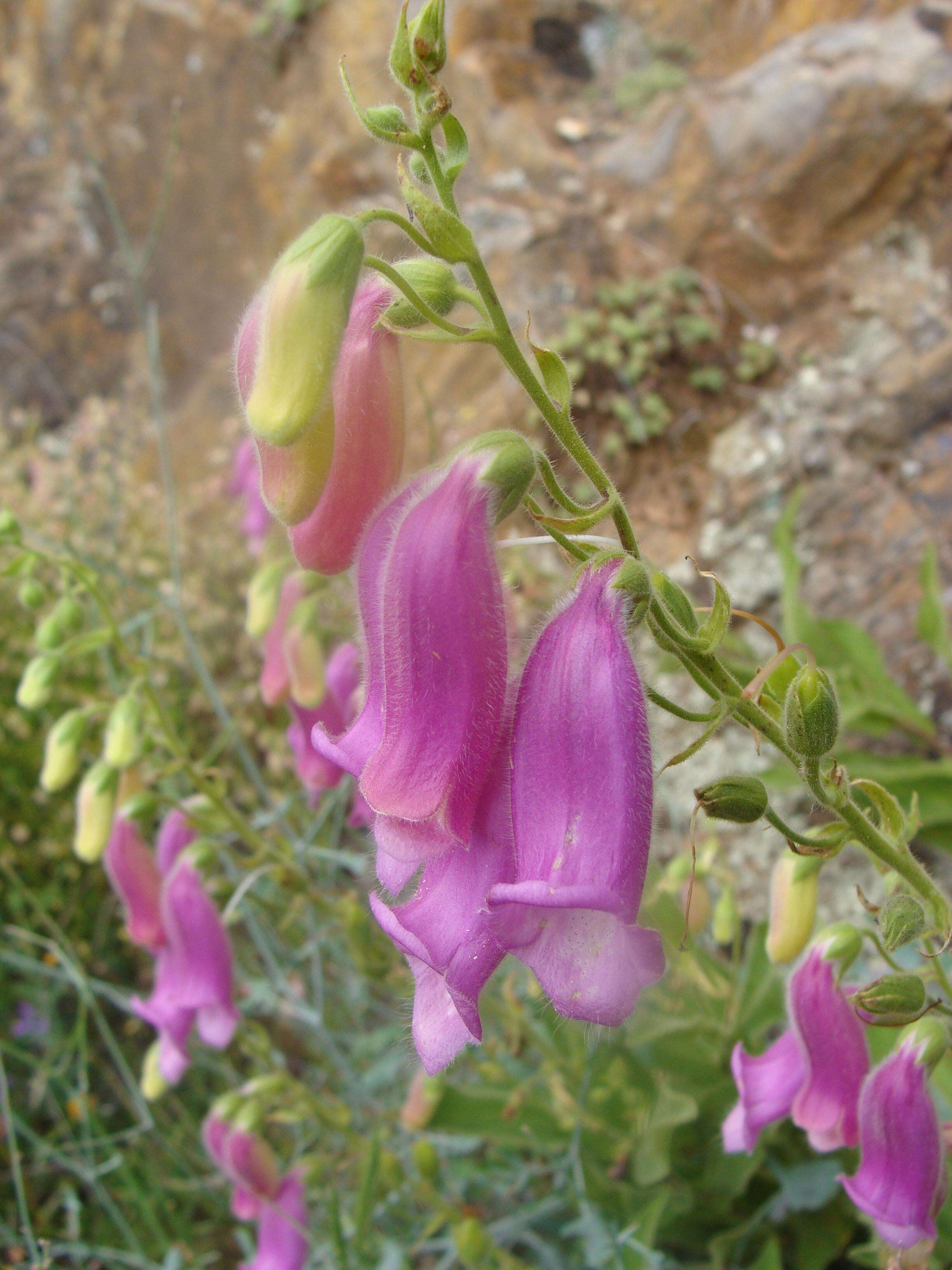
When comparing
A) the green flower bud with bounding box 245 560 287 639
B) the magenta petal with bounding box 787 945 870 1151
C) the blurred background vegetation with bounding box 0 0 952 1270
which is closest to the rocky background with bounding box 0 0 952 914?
the blurred background vegetation with bounding box 0 0 952 1270

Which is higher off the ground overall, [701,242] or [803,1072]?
[701,242]

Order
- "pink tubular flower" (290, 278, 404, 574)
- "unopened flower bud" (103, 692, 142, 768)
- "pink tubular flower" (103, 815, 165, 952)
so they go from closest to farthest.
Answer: "pink tubular flower" (290, 278, 404, 574), "unopened flower bud" (103, 692, 142, 768), "pink tubular flower" (103, 815, 165, 952)

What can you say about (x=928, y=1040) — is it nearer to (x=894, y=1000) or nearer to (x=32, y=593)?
(x=894, y=1000)

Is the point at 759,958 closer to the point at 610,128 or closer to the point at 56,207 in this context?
the point at 610,128

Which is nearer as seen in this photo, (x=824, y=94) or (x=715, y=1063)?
(x=715, y=1063)

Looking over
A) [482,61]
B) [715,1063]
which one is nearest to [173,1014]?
[715,1063]

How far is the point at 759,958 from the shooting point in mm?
1118

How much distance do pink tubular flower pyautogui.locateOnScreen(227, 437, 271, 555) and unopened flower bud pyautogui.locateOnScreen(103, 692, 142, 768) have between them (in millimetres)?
425

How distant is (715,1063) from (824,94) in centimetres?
195

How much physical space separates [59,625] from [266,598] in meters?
0.22

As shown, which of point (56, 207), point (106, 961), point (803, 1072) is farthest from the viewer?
point (56, 207)

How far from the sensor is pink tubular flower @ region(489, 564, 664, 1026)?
0.47 metres

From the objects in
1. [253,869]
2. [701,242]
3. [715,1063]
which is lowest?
[715,1063]

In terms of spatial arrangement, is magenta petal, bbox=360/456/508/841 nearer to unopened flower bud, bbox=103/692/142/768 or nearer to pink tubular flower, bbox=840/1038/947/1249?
pink tubular flower, bbox=840/1038/947/1249
